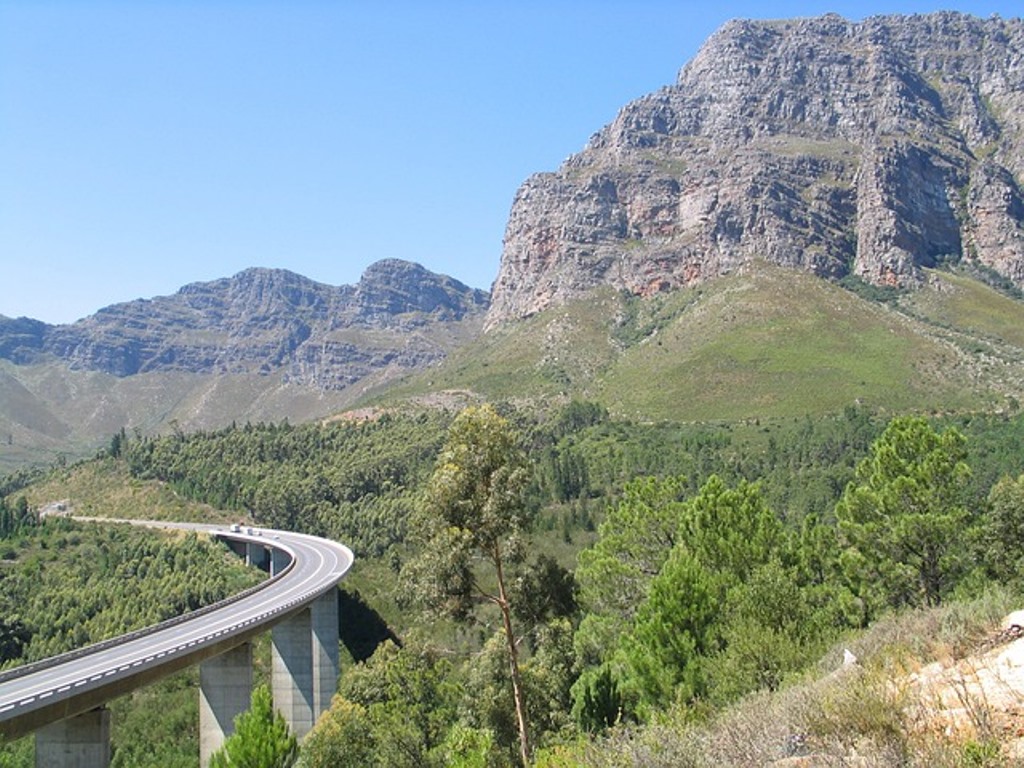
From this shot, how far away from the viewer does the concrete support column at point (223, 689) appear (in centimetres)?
4309

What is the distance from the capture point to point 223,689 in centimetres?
4347

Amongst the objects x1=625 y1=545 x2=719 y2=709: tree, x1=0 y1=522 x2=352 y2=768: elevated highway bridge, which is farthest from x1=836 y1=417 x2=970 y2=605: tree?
x1=0 y1=522 x2=352 y2=768: elevated highway bridge

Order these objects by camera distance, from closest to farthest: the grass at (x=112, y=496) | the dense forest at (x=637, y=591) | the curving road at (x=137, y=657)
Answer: the dense forest at (x=637, y=591)
the curving road at (x=137, y=657)
the grass at (x=112, y=496)

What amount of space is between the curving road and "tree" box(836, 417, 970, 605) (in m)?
27.8

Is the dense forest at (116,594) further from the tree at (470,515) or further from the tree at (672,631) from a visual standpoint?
the tree at (672,631)

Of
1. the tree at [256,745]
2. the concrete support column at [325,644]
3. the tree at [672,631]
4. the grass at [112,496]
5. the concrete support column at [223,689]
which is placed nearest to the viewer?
the tree at [672,631]

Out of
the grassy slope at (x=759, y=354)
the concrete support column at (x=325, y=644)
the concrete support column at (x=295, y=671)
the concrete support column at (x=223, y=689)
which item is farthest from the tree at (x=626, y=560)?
the grassy slope at (x=759, y=354)

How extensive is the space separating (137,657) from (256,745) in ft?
28.1

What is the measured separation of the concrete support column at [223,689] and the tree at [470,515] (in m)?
28.6

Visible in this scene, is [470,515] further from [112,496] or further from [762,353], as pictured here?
[762,353]

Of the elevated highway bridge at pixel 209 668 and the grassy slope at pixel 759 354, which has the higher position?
the grassy slope at pixel 759 354

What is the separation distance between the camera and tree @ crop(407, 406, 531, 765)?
19.0m

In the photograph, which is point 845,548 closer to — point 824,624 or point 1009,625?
point 824,624

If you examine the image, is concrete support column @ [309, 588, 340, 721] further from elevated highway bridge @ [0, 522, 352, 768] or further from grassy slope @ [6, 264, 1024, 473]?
grassy slope @ [6, 264, 1024, 473]
